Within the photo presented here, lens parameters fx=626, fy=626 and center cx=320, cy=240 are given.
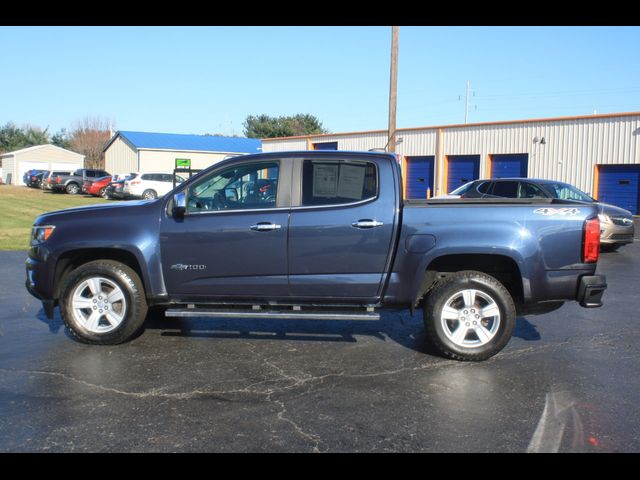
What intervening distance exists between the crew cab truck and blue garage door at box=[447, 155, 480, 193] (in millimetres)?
24958

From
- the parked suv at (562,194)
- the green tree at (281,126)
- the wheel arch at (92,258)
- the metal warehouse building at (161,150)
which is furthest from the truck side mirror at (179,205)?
the green tree at (281,126)

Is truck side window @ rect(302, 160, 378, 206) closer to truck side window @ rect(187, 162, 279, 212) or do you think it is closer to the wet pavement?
truck side window @ rect(187, 162, 279, 212)

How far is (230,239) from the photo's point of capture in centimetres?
598

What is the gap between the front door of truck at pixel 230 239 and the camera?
19.5ft

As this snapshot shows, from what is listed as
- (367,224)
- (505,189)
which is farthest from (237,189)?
(505,189)

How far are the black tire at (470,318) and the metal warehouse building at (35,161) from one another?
194ft

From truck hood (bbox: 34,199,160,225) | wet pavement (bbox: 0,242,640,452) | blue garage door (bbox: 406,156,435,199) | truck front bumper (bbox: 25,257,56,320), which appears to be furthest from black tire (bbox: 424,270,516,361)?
blue garage door (bbox: 406,156,435,199)

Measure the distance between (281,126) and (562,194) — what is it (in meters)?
68.8

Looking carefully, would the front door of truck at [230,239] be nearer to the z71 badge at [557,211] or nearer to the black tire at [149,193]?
the z71 badge at [557,211]

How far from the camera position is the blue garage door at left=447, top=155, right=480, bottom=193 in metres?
30.3

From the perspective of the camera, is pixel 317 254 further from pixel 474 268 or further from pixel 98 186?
pixel 98 186

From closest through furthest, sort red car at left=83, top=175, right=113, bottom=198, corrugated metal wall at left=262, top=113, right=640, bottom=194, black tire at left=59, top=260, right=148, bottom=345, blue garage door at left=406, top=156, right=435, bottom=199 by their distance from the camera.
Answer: black tire at left=59, top=260, right=148, bottom=345
corrugated metal wall at left=262, top=113, right=640, bottom=194
blue garage door at left=406, top=156, right=435, bottom=199
red car at left=83, top=175, right=113, bottom=198
